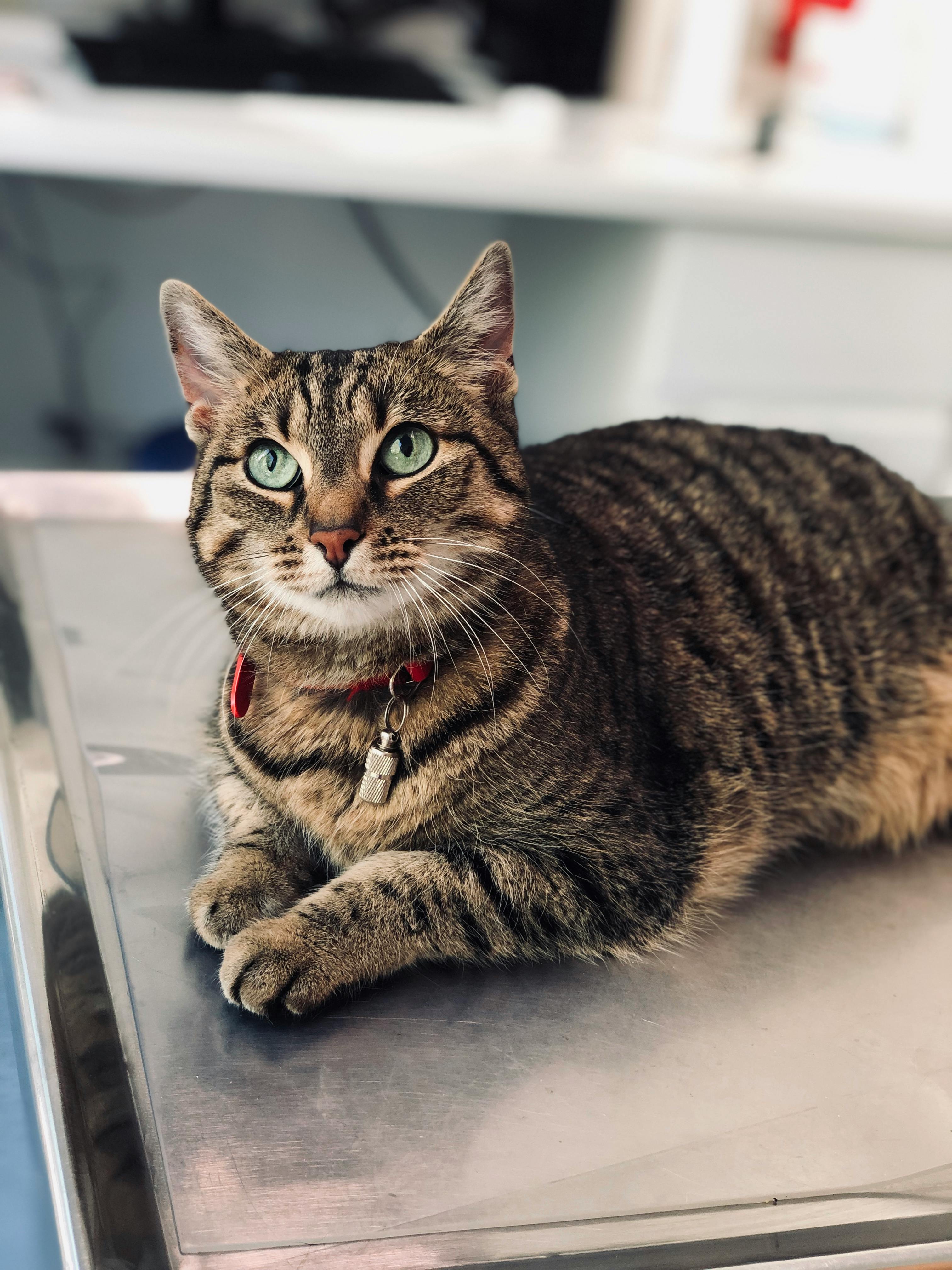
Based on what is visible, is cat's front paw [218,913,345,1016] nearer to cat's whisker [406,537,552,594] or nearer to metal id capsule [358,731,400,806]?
metal id capsule [358,731,400,806]

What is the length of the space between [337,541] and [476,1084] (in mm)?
300

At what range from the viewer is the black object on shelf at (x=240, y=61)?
189 cm

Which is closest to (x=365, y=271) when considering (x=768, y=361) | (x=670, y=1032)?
(x=768, y=361)

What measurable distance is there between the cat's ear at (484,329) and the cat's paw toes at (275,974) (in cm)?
35

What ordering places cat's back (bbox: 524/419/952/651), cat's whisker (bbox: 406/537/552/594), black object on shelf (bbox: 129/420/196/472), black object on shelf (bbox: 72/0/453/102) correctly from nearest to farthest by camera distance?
cat's whisker (bbox: 406/537/552/594) < cat's back (bbox: 524/419/952/651) < black object on shelf (bbox: 129/420/196/472) < black object on shelf (bbox: 72/0/453/102)

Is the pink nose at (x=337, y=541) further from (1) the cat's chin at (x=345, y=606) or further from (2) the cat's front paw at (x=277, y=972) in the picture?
(2) the cat's front paw at (x=277, y=972)

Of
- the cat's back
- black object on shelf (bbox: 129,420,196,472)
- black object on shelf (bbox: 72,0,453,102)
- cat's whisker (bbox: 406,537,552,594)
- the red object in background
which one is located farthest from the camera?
the red object in background

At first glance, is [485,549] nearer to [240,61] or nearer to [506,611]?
[506,611]

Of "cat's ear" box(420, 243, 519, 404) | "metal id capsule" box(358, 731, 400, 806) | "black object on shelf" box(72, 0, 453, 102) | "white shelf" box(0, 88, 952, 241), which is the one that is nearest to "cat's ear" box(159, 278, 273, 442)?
"cat's ear" box(420, 243, 519, 404)

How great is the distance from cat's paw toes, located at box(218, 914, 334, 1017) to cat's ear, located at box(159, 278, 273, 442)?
305 millimetres

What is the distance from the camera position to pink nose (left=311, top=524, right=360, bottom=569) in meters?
0.59

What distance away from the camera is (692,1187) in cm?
55

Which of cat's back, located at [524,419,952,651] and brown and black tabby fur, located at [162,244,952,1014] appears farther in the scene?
cat's back, located at [524,419,952,651]

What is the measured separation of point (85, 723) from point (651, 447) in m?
0.51
